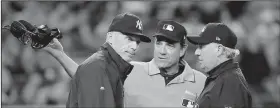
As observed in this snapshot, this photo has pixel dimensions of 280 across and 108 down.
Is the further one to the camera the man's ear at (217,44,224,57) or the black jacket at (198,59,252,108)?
the man's ear at (217,44,224,57)

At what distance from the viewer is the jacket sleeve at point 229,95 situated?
4043mm

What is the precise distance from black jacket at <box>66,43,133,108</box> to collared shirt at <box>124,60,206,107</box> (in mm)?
1117

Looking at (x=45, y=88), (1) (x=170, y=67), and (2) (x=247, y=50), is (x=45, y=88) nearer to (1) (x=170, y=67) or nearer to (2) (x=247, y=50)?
(2) (x=247, y=50)

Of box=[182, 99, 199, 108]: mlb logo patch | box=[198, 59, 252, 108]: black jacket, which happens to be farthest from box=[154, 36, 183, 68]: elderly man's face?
box=[198, 59, 252, 108]: black jacket

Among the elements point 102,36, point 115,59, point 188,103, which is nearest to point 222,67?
point 188,103

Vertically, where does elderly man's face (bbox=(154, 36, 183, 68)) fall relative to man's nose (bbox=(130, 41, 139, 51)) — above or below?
below

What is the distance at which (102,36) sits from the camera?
28.7 ft

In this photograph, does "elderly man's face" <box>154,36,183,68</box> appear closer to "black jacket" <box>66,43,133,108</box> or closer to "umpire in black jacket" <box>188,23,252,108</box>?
"umpire in black jacket" <box>188,23,252,108</box>

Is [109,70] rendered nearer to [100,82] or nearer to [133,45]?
[100,82]

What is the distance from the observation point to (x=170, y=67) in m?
4.98

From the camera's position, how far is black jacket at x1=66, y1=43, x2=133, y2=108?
11.8ft

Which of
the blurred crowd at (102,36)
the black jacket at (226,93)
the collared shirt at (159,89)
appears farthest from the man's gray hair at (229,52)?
the blurred crowd at (102,36)

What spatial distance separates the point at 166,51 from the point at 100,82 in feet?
4.26

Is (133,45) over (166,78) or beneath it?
over
